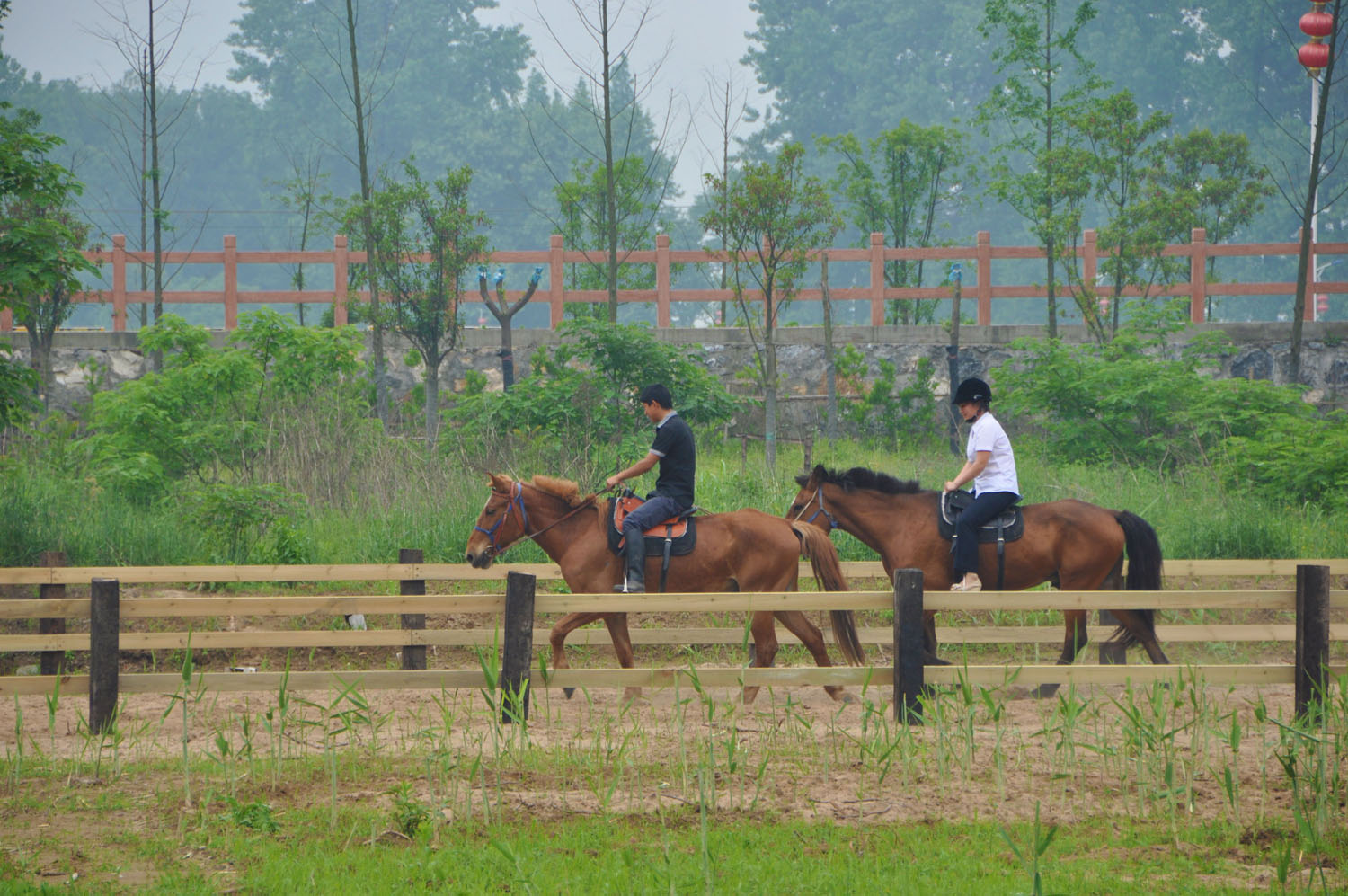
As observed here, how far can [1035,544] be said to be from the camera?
964 cm

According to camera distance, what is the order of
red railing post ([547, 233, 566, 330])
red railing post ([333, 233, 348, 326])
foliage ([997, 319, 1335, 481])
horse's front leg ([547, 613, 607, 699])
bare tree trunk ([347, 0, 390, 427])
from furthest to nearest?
1. red railing post ([547, 233, 566, 330])
2. red railing post ([333, 233, 348, 326])
3. bare tree trunk ([347, 0, 390, 427])
4. foliage ([997, 319, 1335, 481])
5. horse's front leg ([547, 613, 607, 699])

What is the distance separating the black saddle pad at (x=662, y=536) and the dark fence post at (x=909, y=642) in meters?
2.11

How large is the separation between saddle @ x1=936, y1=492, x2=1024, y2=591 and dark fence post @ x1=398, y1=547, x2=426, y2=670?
4055 mm

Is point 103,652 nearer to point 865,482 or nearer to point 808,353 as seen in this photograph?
point 865,482

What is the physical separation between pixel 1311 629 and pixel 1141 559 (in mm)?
1777

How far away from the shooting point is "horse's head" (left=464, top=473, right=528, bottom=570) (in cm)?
973

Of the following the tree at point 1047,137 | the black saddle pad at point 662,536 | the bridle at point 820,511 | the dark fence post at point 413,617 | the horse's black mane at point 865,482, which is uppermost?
the tree at point 1047,137

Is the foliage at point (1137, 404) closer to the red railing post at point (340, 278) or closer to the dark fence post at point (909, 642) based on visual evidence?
the dark fence post at point (909, 642)

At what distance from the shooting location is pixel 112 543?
41.8 feet

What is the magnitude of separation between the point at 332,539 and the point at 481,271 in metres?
8.69

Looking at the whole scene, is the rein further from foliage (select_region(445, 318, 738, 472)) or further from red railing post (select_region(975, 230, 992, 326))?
red railing post (select_region(975, 230, 992, 326))

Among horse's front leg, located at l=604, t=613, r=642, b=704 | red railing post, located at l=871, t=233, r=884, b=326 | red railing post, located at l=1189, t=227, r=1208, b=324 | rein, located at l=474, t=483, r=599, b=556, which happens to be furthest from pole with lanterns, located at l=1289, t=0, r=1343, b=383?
horse's front leg, located at l=604, t=613, r=642, b=704

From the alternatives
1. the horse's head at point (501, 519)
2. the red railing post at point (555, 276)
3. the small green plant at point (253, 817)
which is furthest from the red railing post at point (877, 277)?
the small green plant at point (253, 817)

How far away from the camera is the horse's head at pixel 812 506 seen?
10.0 metres
